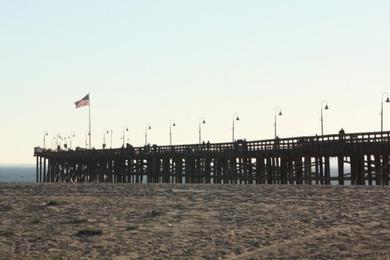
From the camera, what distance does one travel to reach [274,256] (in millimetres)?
13594

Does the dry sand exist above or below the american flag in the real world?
below

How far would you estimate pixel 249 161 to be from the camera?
193 feet

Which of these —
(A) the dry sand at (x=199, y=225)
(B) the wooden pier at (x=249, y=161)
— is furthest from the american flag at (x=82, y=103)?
(A) the dry sand at (x=199, y=225)

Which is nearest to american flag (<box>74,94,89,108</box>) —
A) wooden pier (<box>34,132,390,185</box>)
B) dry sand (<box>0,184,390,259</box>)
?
wooden pier (<box>34,132,390,185</box>)

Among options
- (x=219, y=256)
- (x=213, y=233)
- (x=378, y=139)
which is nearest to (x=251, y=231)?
(x=213, y=233)

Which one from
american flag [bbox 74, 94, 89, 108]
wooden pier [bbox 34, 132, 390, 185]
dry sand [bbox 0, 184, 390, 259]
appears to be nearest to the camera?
dry sand [bbox 0, 184, 390, 259]

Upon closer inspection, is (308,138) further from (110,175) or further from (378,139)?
(110,175)

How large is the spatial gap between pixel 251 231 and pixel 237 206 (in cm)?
433

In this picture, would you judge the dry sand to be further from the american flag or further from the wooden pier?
the american flag

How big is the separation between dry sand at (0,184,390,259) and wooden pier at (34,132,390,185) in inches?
861

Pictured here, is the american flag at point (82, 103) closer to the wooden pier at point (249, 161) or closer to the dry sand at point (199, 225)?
the wooden pier at point (249, 161)

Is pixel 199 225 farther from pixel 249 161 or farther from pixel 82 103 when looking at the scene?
pixel 82 103

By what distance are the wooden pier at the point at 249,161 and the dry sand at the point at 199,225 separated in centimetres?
2186

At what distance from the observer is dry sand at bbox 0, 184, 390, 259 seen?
1438 cm
